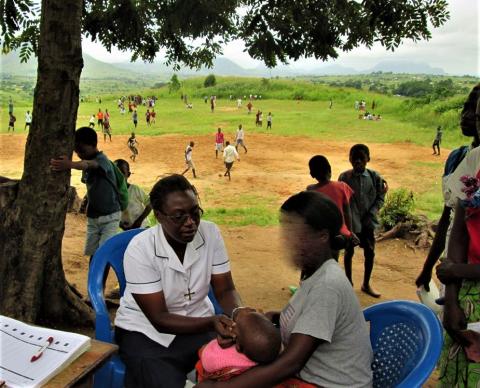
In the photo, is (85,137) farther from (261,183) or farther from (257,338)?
(261,183)

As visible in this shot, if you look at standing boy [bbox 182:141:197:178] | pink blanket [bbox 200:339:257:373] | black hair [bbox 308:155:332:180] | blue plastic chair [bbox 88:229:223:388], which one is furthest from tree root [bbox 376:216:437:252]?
standing boy [bbox 182:141:197:178]

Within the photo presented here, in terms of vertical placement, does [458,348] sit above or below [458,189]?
below

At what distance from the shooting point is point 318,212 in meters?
1.73

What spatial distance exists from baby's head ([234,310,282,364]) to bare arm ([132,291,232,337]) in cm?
37

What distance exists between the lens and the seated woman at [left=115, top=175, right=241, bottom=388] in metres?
2.11

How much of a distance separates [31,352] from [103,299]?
89cm

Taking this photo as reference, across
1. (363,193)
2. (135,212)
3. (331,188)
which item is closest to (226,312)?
(331,188)

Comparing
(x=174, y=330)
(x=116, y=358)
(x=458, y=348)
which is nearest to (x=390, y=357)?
(x=458, y=348)

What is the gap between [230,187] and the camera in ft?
46.1

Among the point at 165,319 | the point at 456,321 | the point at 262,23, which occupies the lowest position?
the point at 165,319

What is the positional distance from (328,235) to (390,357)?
26.0 inches

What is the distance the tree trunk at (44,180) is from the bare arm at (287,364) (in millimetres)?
2208

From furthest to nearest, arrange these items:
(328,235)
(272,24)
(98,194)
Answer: (272,24) < (98,194) < (328,235)

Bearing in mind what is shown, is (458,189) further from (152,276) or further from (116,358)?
(116,358)
